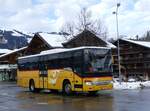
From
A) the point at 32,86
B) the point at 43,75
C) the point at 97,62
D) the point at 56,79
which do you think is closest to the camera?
the point at 97,62

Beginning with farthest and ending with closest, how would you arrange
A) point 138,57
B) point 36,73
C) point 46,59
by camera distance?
point 138,57 < point 36,73 < point 46,59

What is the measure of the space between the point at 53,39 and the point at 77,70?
4199 cm

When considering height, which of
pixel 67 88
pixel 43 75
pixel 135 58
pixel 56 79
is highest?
pixel 135 58

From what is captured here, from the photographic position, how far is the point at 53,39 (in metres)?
68.4

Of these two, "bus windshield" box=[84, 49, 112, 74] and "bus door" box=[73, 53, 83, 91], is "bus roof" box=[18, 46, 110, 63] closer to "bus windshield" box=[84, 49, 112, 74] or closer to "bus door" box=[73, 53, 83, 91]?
"bus windshield" box=[84, 49, 112, 74]

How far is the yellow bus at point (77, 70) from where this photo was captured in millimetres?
26188

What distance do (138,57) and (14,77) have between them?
25832 millimetres

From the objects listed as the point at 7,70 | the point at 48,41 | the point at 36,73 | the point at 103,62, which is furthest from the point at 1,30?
the point at 103,62

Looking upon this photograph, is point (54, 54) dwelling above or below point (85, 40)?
below

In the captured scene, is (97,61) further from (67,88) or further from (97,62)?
(67,88)

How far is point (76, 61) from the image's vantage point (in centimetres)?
2691

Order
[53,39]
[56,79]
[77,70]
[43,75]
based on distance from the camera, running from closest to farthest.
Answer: [77,70] → [56,79] → [43,75] → [53,39]

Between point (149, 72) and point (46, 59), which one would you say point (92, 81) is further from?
point (149, 72)

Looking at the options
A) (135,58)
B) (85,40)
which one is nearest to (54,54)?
(85,40)
